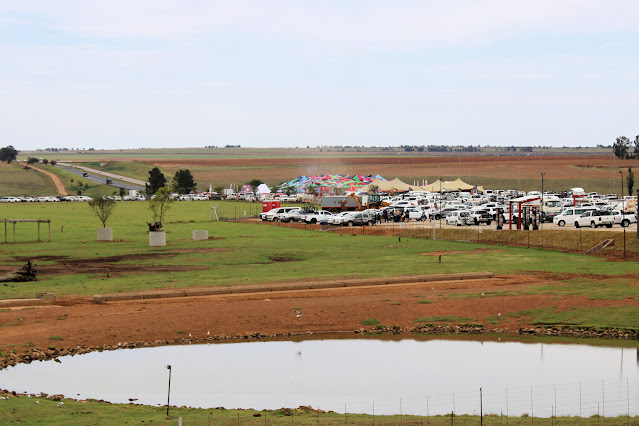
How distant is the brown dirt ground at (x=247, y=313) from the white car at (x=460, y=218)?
36880 millimetres

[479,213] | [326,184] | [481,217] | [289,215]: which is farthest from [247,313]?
[326,184]

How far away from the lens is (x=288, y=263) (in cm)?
4972

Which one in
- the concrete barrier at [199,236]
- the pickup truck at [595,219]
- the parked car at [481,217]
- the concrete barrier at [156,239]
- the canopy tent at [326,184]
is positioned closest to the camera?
the concrete barrier at [156,239]

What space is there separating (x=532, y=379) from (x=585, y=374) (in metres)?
1.82

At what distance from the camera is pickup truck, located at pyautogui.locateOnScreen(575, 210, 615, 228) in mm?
64938

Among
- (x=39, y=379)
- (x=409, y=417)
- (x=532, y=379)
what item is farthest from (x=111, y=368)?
(x=532, y=379)

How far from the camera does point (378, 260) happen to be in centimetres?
5106

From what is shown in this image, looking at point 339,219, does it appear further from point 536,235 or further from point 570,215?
point 536,235

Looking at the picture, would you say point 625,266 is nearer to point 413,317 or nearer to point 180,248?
point 413,317

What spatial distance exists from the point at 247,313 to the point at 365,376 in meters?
9.41

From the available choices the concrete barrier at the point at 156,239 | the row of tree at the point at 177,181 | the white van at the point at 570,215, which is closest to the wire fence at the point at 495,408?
the concrete barrier at the point at 156,239

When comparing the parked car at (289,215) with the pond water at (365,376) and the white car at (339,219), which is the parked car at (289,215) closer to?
the white car at (339,219)

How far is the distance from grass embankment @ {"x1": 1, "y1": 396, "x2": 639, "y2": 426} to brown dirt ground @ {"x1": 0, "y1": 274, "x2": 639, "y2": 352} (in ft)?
28.3

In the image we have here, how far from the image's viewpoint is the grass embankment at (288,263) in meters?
37.6
